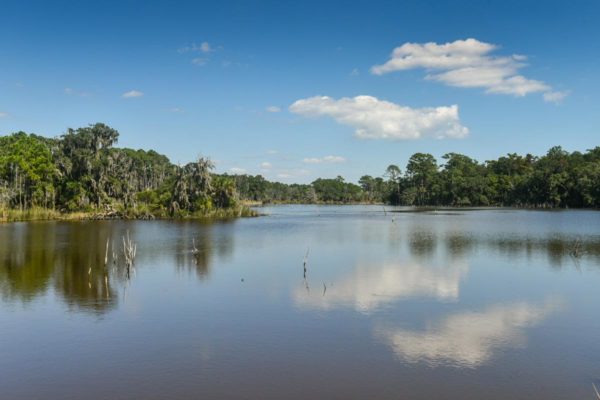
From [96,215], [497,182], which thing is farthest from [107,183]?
[497,182]

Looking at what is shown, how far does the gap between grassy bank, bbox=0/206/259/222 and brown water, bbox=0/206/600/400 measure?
3864 cm

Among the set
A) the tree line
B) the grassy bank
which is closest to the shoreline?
the grassy bank

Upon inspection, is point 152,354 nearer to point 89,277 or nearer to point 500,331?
point 500,331

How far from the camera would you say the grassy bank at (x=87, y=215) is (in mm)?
67562

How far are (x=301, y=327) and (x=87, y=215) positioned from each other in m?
66.2

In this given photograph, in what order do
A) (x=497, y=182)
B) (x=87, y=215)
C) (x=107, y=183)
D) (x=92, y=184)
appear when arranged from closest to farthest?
1. (x=87, y=215)
2. (x=92, y=184)
3. (x=107, y=183)
4. (x=497, y=182)

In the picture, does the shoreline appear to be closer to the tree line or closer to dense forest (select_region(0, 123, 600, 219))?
dense forest (select_region(0, 123, 600, 219))

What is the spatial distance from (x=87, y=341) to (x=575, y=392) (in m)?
13.6

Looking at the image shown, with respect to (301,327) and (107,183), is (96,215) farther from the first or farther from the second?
(301,327)

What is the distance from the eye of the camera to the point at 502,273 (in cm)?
2694

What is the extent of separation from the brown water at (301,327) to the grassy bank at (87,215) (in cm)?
3864

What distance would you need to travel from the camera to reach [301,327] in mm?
16750

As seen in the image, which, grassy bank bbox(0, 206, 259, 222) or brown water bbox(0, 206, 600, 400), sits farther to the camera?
grassy bank bbox(0, 206, 259, 222)

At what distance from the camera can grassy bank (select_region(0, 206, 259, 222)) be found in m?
67.6
